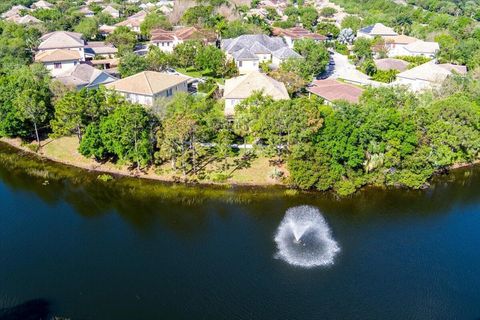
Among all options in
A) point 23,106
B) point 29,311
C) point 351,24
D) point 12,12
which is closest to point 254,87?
point 23,106

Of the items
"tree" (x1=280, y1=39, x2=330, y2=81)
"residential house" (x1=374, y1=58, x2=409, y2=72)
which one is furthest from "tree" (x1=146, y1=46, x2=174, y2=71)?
"residential house" (x1=374, y1=58, x2=409, y2=72)

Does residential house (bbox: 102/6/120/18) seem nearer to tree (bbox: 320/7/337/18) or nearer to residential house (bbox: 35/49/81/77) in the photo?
residential house (bbox: 35/49/81/77)

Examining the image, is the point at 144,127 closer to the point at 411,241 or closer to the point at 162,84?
the point at 162,84

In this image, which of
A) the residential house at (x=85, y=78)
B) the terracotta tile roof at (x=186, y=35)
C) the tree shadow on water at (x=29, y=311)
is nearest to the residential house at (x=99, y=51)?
the terracotta tile roof at (x=186, y=35)

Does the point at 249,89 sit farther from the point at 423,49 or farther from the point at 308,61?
the point at 423,49

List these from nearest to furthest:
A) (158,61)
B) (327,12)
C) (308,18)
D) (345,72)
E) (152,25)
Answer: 1. (158,61)
2. (345,72)
3. (152,25)
4. (308,18)
5. (327,12)

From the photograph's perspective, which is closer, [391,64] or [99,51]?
[391,64]
